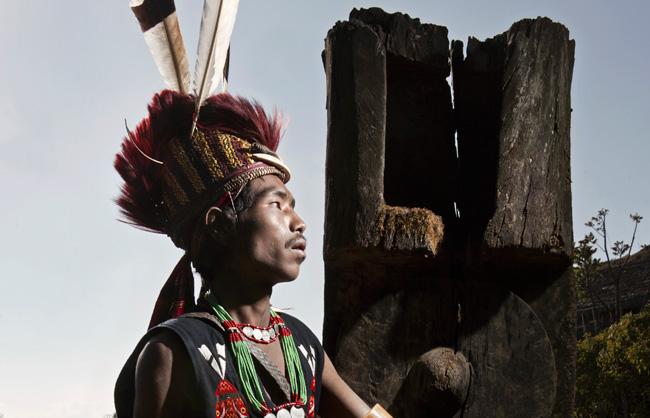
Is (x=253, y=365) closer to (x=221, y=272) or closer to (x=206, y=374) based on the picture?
(x=206, y=374)

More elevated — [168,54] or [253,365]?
[168,54]

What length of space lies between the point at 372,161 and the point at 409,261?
1.18 feet

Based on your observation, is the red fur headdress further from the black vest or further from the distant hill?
the distant hill

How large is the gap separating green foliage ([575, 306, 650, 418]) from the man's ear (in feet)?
23.2

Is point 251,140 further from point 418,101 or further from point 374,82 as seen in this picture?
point 418,101

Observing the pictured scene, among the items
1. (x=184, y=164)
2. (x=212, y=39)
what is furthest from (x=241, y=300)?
(x=212, y=39)

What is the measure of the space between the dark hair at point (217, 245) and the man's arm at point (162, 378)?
0.88ft

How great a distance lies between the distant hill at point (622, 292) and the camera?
38.0 ft

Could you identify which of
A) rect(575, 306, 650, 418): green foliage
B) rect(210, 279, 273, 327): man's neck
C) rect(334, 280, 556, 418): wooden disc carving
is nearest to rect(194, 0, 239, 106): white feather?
rect(210, 279, 273, 327): man's neck

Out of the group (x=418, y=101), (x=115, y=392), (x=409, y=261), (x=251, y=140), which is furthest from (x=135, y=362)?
(x=418, y=101)

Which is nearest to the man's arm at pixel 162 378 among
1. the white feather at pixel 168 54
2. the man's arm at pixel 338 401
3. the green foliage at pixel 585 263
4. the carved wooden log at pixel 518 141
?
the man's arm at pixel 338 401

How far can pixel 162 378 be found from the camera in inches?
66.4

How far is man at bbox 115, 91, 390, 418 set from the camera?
1.73 metres

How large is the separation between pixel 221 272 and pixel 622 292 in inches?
458
